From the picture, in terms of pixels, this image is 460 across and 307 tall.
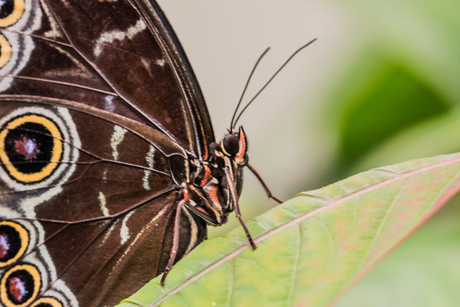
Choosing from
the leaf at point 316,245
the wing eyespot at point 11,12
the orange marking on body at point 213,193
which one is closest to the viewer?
the leaf at point 316,245

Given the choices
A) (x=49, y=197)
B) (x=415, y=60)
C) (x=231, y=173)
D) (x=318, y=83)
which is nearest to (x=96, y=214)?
(x=49, y=197)

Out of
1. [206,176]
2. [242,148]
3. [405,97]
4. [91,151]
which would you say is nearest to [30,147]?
[91,151]

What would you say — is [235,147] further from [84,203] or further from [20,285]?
[20,285]

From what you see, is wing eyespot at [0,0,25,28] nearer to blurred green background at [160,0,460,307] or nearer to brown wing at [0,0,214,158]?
brown wing at [0,0,214,158]

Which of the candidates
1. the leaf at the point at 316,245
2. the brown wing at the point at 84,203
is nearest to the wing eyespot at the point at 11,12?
the brown wing at the point at 84,203

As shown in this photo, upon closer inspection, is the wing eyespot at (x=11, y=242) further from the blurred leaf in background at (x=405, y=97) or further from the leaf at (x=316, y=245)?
the blurred leaf in background at (x=405, y=97)

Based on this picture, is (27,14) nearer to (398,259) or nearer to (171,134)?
(171,134)

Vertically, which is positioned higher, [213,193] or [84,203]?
[84,203]
